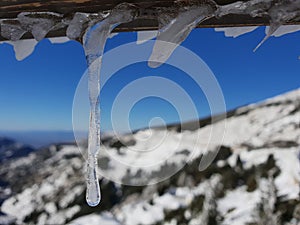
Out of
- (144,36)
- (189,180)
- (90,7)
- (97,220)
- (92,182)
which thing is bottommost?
(97,220)

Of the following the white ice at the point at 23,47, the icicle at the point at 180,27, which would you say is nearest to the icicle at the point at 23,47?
the white ice at the point at 23,47

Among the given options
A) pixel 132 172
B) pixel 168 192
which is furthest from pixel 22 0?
pixel 132 172

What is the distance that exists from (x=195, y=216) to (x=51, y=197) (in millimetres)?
10553

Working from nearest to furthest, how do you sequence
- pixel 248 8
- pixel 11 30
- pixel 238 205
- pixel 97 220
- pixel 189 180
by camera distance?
pixel 248 8
pixel 11 30
pixel 238 205
pixel 97 220
pixel 189 180

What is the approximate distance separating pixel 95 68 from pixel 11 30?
0.33 m

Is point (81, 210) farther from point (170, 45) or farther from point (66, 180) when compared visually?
point (170, 45)

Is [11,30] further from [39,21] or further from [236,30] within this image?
[236,30]

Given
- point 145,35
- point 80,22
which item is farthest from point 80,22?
point 145,35

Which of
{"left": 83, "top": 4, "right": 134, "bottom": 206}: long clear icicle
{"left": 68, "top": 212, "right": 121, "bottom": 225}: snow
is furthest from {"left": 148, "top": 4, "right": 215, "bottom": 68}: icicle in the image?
{"left": 68, "top": 212, "right": 121, "bottom": 225}: snow

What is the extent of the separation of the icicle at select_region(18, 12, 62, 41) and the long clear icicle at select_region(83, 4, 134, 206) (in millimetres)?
121

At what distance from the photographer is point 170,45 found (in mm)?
1229

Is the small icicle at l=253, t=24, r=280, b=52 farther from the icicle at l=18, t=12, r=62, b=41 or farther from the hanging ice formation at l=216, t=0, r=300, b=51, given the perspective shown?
the icicle at l=18, t=12, r=62, b=41

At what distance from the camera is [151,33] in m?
1.36

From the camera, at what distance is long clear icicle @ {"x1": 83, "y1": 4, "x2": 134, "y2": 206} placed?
1.19m
